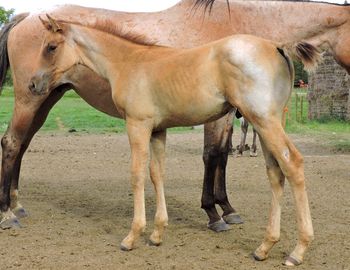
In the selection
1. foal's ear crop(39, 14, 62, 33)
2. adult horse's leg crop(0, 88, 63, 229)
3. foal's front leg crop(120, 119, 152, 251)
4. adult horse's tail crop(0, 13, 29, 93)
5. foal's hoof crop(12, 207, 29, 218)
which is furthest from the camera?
adult horse's tail crop(0, 13, 29, 93)

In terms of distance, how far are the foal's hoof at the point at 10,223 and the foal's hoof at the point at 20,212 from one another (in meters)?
0.38

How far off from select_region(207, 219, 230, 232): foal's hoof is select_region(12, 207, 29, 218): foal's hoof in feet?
6.94

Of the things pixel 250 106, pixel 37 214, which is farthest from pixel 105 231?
pixel 250 106

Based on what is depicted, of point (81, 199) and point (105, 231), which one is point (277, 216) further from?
point (81, 199)

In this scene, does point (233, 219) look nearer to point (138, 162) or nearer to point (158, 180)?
point (158, 180)

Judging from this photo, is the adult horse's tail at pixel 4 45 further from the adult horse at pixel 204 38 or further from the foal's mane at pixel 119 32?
the foal's mane at pixel 119 32

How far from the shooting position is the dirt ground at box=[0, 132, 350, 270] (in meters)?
4.84

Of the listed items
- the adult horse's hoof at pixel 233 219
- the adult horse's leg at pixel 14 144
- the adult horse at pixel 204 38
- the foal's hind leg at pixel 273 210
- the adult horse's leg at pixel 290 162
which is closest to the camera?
the adult horse's leg at pixel 290 162

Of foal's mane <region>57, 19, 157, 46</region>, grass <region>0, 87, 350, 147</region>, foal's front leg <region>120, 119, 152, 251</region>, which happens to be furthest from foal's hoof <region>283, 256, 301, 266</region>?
grass <region>0, 87, 350, 147</region>

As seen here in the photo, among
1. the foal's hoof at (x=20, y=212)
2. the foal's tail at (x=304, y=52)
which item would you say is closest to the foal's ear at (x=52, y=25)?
the foal's tail at (x=304, y=52)

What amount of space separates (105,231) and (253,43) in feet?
7.97

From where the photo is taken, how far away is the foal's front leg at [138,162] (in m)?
4.96

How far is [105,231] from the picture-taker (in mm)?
5816

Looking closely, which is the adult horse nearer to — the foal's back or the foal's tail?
the foal's back
